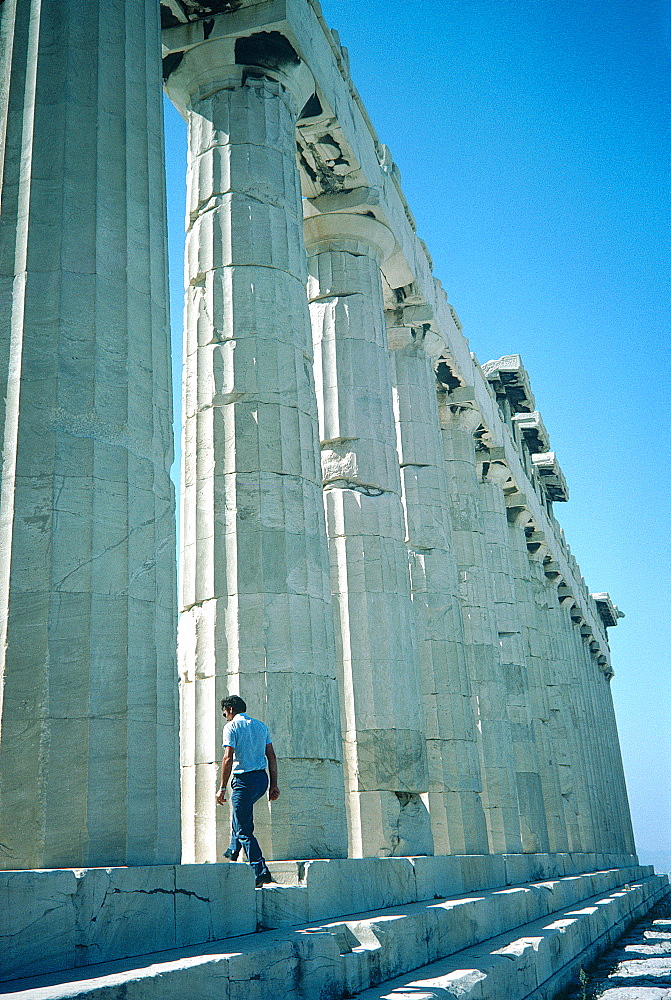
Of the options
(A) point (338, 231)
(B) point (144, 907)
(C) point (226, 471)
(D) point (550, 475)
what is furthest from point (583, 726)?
(B) point (144, 907)

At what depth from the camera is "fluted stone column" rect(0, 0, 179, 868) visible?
8.99 meters

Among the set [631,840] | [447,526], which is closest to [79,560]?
[447,526]

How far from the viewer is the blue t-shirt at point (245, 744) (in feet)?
40.6

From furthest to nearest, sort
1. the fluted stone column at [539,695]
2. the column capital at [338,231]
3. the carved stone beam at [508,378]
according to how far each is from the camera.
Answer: the carved stone beam at [508,378], the fluted stone column at [539,695], the column capital at [338,231]

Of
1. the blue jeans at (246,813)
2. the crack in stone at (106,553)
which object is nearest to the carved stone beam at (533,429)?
the blue jeans at (246,813)

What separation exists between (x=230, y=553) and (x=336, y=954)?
6827 millimetres

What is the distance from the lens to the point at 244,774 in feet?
40.6

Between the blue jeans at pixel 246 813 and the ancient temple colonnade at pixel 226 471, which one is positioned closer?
the ancient temple colonnade at pixel 226 471

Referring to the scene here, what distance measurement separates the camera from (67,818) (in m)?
8.79

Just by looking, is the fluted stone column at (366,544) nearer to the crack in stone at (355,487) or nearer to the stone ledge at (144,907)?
the crack in stone at (355,487)

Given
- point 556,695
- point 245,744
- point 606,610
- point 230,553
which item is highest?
point 606,610

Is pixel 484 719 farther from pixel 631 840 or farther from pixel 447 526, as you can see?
pixel 631 840

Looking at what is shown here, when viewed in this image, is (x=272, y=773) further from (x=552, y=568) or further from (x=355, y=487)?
(x=552, y=568)

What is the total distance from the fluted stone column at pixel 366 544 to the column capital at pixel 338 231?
0.9 inches
